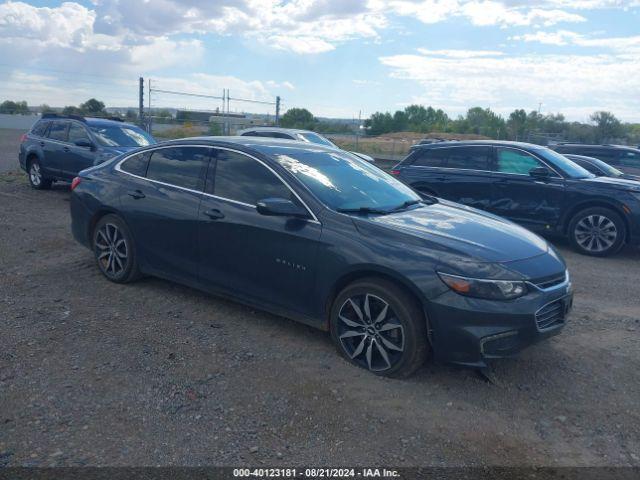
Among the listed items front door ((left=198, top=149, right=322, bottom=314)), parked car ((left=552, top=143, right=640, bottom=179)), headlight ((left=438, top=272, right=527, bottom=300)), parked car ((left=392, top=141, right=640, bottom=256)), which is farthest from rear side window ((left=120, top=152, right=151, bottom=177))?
parked car ((left=552, top=143, right=640, bottom=179))

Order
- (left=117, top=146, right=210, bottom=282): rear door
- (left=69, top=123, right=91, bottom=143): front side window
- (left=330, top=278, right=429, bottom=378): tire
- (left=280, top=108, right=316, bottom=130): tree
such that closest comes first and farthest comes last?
1. (left=330, top=278, right=429, bottom=378): tire
2. (left=117, top=146, right=210, bottom=282): rear door
3. (left=69, top=123, right=91, bottom=143): front side window
4. (left=280, top=108, right=316, bottom=130): tree

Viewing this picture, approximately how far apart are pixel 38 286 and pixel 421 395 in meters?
4.03

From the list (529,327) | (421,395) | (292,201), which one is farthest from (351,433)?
(292,201)

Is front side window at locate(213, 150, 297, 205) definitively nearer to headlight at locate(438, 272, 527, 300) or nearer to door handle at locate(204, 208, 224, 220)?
door handle at locate(204, 208, 224, 220)

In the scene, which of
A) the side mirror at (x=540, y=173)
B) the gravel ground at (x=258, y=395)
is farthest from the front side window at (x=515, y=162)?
the gravel ground at (x=258, y=395)

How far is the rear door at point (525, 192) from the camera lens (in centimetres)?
931

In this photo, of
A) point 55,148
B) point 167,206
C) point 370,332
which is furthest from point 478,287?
point 55,148

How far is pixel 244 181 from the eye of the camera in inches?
205

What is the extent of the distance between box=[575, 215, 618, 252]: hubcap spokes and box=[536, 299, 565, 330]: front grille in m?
5.13

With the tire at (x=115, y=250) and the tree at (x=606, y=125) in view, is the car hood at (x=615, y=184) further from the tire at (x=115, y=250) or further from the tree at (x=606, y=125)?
the tree at (x=606, y=125)

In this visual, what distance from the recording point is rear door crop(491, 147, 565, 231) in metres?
9.31

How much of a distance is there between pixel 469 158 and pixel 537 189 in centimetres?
129

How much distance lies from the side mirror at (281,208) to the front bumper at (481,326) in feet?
4.16

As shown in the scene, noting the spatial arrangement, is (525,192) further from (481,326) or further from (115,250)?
(115,250)
